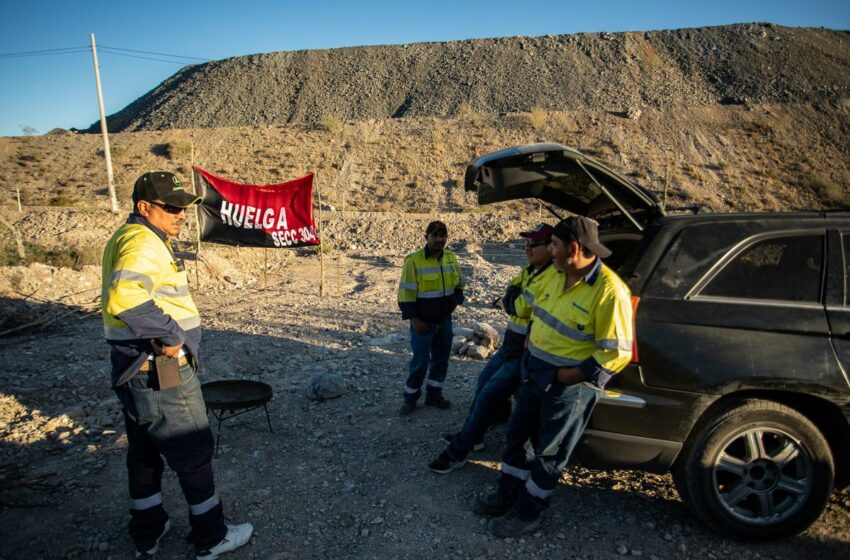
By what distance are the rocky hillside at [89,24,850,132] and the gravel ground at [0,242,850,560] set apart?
39761 mm

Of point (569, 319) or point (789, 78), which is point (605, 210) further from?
point (789, 78)

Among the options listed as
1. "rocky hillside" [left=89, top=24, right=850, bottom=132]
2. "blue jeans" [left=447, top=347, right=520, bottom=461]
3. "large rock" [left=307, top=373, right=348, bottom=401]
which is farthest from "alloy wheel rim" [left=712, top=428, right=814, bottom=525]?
"rocky hillside" [left=89, top=24, right=850, bottom=132]

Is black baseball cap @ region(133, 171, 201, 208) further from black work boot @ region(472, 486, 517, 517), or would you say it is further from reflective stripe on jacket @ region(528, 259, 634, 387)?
black work boot @ region(472, 486, 517, 517)

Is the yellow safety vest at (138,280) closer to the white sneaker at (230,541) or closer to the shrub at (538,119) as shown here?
the white sneaker at (230,541)

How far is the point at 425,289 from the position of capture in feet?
15.5

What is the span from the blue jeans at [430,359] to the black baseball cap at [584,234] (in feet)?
7.34

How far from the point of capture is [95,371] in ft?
19.7

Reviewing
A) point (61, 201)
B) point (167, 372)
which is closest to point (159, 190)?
point (167, 372)

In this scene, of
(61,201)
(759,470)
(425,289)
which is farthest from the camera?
(61,201)

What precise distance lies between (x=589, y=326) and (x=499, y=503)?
138cm

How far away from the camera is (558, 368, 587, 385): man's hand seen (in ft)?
8.87

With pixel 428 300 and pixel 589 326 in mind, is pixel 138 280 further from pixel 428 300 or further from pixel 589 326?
pixel 428 300

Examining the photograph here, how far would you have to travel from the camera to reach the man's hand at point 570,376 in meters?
2.70

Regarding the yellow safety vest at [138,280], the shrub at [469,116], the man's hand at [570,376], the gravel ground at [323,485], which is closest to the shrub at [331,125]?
the shrub at [469,116]
